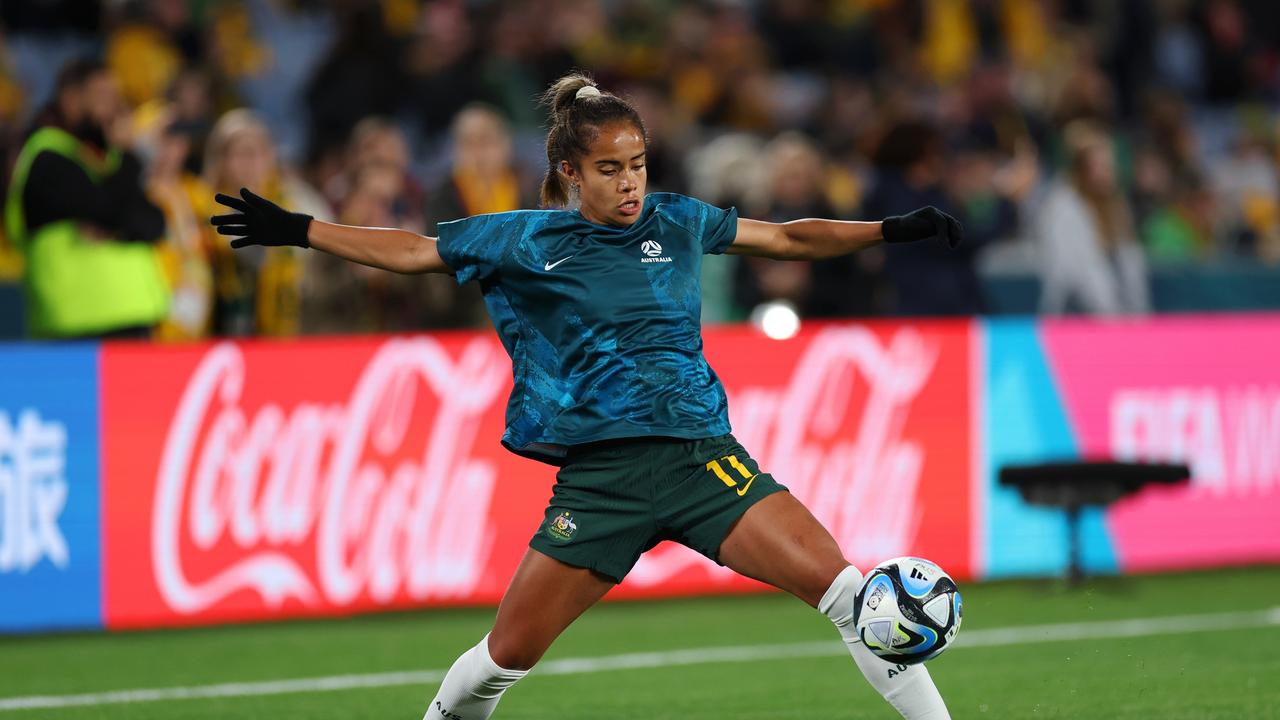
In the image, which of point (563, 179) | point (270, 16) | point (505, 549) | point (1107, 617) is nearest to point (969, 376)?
point (1107, 617)

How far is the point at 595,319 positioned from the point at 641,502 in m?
0.52

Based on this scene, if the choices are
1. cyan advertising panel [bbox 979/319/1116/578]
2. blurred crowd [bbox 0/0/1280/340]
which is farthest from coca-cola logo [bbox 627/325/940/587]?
blurred crowd [bbox 0/0/1280/340]

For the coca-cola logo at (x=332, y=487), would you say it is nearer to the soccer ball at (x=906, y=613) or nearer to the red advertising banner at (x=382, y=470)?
the red advertising banner at (x=382, y=470)

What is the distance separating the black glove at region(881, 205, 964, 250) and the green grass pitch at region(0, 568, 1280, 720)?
1992mm

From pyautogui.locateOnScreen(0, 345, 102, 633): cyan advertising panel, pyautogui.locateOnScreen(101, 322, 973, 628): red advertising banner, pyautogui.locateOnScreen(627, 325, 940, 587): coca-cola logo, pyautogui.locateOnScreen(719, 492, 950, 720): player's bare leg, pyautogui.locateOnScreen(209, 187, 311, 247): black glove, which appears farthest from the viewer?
pyautogui.locateOnScreen(627, 325, 940, 587): coca-cola logo

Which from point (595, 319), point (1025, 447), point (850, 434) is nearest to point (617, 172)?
point (595, 319)

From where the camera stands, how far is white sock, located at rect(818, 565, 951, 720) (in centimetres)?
522

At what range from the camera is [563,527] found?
5.30 meters

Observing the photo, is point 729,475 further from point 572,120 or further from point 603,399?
point 572,120

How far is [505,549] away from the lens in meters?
10.0

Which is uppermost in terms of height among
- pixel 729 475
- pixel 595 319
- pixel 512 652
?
pixel 595 319

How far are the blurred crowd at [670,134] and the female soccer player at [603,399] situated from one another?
1.92 meters

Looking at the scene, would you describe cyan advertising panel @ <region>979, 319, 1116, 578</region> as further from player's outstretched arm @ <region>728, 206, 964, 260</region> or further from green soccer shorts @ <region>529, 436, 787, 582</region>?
green soccer shorts @ <region>529, 436, 787, 582</region>

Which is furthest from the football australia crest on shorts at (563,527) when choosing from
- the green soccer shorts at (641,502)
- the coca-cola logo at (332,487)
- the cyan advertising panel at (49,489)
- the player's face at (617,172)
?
the cyan advertising panel at (49,489)
